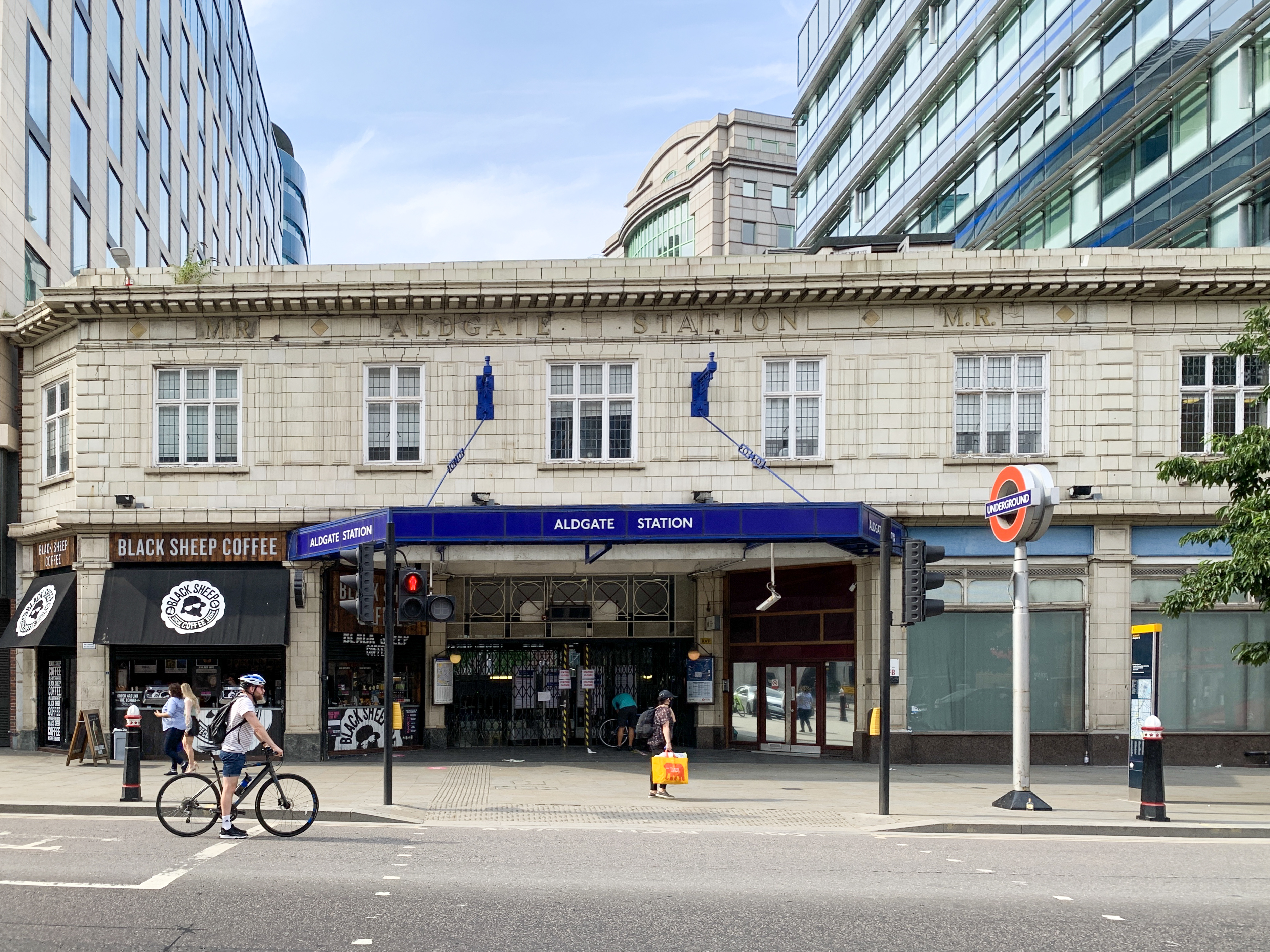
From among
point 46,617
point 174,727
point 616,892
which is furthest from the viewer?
point 46,617

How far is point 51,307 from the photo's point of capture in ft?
70.8

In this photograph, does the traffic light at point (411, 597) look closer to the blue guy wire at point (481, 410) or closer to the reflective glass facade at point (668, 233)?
the blue guy wire at point (481, 410)

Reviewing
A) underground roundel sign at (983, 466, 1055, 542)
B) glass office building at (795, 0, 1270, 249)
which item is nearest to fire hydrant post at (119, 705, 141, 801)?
underground roundel sign at (983, 466, 1055, 542)

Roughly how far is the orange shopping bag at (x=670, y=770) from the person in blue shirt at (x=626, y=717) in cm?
729

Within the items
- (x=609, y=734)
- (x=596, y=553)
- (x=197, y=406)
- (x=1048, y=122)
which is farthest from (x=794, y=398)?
(x=1048, y=122)

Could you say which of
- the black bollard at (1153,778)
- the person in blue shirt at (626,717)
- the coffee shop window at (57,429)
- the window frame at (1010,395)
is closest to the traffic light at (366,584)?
the person in blue shirt at (626,717)

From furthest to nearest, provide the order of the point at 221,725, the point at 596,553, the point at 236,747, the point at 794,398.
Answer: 1. the point at 794,398
2. the point at 596,553
3. the point at 221,725
4. the point at 236,747

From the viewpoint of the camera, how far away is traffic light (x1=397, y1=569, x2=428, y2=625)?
15250 mm

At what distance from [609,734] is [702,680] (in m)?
→ 2.19

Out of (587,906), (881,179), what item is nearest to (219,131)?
(881,179)

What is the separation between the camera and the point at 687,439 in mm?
21594

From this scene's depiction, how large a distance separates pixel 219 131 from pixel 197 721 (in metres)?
44.4

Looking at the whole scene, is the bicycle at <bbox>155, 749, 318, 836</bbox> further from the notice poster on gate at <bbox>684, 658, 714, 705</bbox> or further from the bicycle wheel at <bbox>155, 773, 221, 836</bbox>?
the notice poster on gate at <bbox>684, 658, 714, 705</bbox>

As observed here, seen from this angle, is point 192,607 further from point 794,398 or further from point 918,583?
point 918,583
